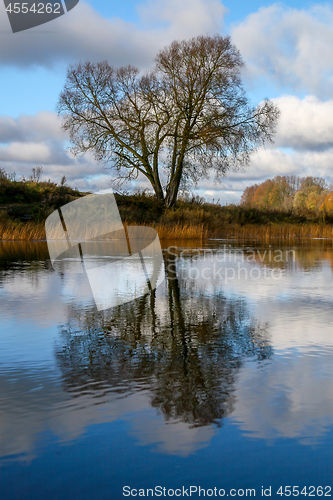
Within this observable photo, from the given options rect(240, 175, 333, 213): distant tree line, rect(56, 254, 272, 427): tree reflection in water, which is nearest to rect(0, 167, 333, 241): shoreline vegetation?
rect(56, 254, 272, 427): tree reflection in water

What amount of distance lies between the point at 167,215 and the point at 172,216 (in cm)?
30

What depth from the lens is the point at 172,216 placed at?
2269 cm

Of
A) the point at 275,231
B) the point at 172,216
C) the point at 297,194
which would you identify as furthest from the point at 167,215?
the point at 297,194

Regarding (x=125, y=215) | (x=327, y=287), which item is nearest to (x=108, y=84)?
(x=125, y=215)

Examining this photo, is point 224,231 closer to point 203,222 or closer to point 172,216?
point 203,222

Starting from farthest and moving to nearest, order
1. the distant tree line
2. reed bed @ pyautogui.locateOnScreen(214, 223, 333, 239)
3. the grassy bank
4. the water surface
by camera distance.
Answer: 1. the distant tree line
2. reed bed @ pyautogui.locateOnScreen(214, 223, 333, 239)
3. the grassy bank
4. the water surface

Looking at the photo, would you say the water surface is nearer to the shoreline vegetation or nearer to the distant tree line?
the shoreline vegetation

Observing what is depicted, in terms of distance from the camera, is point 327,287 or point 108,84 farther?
point 108,84

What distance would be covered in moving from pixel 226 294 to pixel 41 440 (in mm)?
3455

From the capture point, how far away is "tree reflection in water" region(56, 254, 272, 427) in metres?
2.05

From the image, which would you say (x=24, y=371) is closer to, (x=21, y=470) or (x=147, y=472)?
(x=21, y=470)

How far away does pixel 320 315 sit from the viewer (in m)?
3.85

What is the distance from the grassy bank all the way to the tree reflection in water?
14.9 m

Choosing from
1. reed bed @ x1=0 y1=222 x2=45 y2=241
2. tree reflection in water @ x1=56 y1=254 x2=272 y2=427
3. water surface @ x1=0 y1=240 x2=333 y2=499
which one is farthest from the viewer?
reed bed @ x1=0 y1=222 x2=45 y2=241
